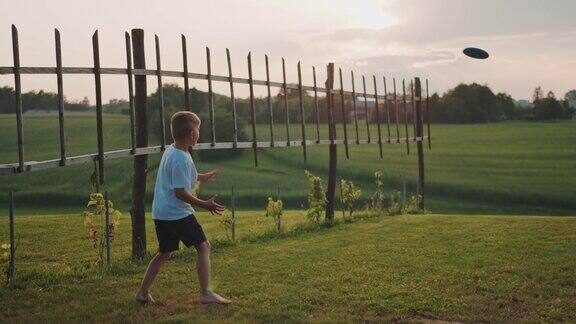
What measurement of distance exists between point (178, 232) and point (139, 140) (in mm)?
3236

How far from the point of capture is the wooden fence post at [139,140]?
838 cm

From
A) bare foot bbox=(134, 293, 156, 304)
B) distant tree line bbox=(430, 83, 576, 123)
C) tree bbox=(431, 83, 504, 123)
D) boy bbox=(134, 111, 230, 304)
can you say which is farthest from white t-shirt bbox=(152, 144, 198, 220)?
tree bbox=(431, 83, 504, 123)

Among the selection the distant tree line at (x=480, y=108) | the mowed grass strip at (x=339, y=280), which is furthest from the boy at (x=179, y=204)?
the distant tree line at (x=480, y=108)

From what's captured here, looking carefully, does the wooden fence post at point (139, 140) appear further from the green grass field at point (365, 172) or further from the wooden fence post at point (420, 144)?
the green grass field at point (365, 172)

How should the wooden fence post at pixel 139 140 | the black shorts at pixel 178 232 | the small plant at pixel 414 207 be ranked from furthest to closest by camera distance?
the small plant at pixel 414 207 < the wooden fence post at pixel 139 140 < the black shorts at pixel 178 232

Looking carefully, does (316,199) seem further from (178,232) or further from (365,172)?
(365,172)

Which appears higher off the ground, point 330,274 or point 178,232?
point 178,232

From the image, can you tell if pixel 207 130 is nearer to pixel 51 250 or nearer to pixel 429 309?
pixel 51 250

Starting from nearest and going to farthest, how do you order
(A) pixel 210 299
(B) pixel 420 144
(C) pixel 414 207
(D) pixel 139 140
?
(A) pixel 210 299
(D) pixel 139 140
(C) pixel 414 207
(B) pixel 420 144

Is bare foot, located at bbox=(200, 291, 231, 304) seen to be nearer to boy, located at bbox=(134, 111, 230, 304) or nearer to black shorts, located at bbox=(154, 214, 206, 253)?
boy, located at bbox=(134, 111, 230, 304)

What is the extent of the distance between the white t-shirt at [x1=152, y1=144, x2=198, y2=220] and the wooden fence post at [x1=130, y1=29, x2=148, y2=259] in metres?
2.93

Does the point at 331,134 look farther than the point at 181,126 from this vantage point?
Yes

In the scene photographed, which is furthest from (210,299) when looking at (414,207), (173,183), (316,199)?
(414,207)

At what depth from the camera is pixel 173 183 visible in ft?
18.1
